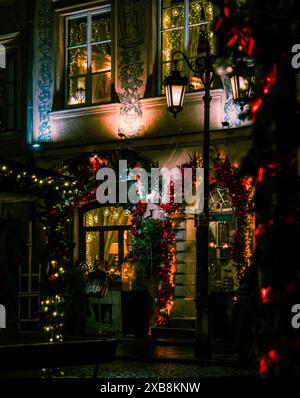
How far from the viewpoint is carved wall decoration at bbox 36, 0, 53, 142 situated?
21.4 metres

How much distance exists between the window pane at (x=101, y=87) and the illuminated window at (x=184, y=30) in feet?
5.16

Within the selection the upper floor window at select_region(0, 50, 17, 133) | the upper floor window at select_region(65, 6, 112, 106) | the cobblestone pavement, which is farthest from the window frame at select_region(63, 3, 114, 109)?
the cobblestone pavement

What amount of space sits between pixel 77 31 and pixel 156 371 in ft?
34.6

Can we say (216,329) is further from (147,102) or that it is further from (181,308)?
(147,102)

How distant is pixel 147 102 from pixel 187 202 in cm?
261

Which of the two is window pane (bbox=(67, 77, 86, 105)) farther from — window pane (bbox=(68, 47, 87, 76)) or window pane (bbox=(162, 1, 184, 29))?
window pane (bbox=(162, 1, 184, 29))

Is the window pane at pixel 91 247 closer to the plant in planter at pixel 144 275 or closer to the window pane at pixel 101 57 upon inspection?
the plant in planter at pixel 144 275

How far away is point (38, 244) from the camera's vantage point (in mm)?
21562

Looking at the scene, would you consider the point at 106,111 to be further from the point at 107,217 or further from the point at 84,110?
the point at 107,217

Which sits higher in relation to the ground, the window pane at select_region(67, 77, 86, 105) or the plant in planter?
the window pane at select_region(67, 77, 86, 105)

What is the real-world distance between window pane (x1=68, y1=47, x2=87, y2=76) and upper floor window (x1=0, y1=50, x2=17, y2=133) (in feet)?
6.07

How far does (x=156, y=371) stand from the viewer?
1341 cm

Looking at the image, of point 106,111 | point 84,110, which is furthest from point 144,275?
point 84,110

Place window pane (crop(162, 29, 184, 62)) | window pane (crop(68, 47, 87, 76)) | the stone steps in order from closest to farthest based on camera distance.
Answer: the stone steps, window pane (crop(162, 29, 184, 62)), window pane (crop(68, 47, 87, 76))
